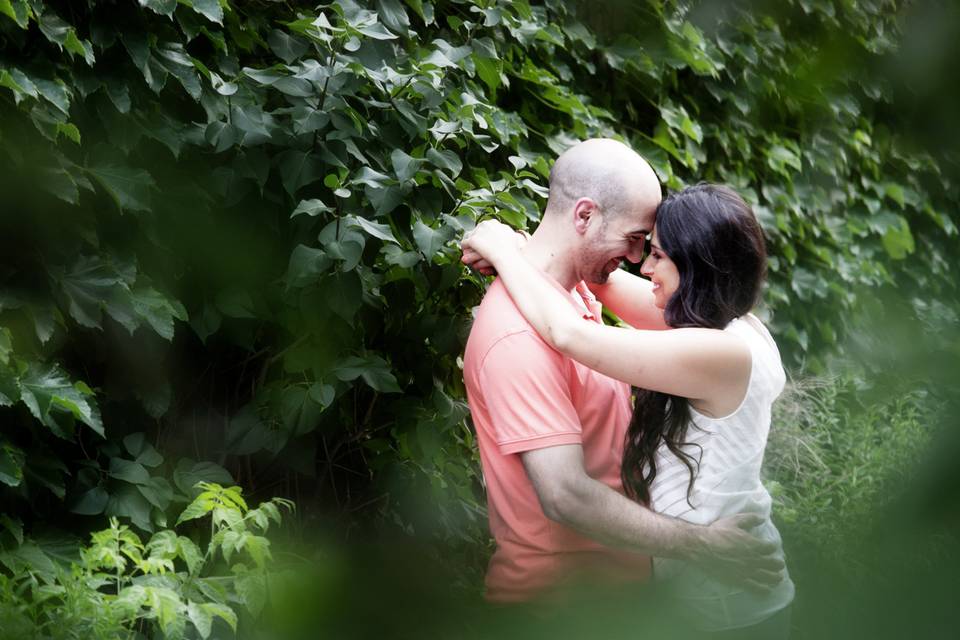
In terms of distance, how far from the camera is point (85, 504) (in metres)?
2.41

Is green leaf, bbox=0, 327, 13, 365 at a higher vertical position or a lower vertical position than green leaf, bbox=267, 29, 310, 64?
lower

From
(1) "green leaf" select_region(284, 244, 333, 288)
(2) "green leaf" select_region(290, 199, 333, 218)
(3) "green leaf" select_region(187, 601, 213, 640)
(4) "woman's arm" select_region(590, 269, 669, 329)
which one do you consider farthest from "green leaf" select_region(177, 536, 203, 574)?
(4) "woman's arm" select_region(590, 269, 669, 329)

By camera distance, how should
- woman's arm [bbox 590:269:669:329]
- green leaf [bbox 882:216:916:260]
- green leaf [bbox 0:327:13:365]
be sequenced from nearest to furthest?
green leaf [bbox 0:327:13:365] → woman's arm [bbox 590:269:669:329] → green leaf [bbox 882:216:916:260]

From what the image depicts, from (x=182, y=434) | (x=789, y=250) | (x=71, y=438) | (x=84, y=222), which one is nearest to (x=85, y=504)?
(x=71, y=438)

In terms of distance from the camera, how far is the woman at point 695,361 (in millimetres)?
2145

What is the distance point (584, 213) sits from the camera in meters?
2.45

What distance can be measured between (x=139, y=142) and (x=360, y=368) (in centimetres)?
74

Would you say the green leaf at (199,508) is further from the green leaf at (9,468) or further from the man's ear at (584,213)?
the man's ear at (584,213)

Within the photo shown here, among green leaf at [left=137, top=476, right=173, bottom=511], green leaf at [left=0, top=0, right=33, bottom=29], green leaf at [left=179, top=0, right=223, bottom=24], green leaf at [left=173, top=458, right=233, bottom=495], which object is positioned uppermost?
green leaf at [left=0, top=0, right=33, bottom=29]

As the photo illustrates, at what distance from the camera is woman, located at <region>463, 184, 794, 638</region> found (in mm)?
2145

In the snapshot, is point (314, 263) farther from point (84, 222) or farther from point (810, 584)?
point (810, 584)

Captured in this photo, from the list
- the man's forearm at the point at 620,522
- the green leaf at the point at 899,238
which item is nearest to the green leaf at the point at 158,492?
the man's forearm at the point at 620,522

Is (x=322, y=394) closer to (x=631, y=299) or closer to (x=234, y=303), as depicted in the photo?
(x=234, y=303)

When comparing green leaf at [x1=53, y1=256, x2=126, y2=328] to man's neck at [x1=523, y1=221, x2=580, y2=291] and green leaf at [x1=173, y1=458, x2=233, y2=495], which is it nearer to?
green leaf at [x1=173, y1=458, x2=233, y2=495]
